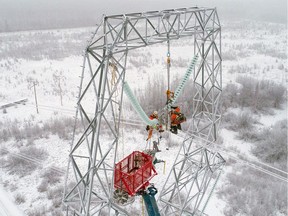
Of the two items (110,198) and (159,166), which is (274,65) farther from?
(110,198)

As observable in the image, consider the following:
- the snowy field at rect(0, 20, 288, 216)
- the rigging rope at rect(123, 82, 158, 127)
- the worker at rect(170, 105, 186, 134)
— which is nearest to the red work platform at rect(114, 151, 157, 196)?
the rigging rope at rect(123, 82, 158, 127)

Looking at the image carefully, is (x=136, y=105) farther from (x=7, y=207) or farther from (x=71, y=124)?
(x=71, y=124)

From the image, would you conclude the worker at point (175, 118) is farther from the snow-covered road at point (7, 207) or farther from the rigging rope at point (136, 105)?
the snow-covered road at point (7, 207)

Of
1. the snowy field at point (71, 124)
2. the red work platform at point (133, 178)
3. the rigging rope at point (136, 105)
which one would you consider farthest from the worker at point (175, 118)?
the snowy field at point (71, 124)

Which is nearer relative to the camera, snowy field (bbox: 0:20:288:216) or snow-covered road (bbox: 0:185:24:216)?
snow-covered road (bbox: 0:185:24:216)

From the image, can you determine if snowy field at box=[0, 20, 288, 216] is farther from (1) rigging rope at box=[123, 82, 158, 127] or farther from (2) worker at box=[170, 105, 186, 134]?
(1) rigging rope at box=[123, 82, 158, 127]

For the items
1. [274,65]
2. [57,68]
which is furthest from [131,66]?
[274,65]

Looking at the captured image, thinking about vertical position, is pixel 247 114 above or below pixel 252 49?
below
